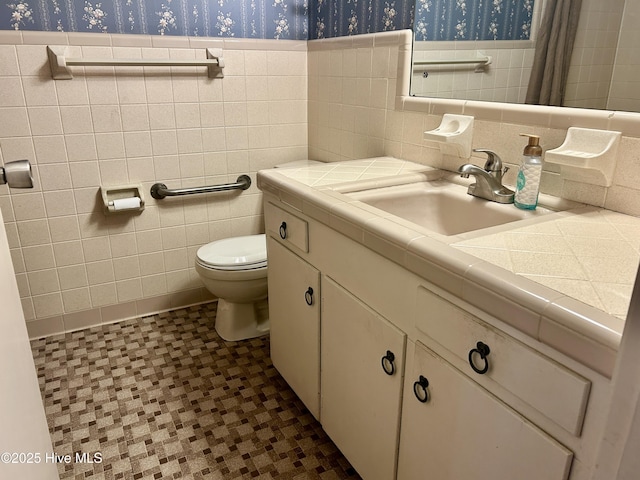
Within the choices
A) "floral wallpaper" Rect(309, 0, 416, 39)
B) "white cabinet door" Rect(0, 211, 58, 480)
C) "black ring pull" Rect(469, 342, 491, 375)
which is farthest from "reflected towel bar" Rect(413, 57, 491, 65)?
"white cabinet door" Rect(0, 211, 58, 480)

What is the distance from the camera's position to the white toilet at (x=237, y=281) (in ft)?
6.84

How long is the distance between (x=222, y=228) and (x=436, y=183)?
132 centimetres

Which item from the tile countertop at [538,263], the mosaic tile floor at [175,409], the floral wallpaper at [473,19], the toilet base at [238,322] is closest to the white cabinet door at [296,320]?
the mosaic tile floor at [175,409]

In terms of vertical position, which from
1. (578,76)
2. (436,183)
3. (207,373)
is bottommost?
(207,373)

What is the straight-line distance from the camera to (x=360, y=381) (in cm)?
133

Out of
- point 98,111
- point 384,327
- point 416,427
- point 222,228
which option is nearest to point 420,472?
point 416,427

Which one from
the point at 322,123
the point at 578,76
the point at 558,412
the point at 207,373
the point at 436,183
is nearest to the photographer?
the point at 558,412

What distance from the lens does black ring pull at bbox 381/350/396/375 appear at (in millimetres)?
1171

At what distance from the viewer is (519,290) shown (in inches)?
31.1

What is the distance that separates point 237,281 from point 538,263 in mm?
1419

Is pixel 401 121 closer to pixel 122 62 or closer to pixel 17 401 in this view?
pixel 122 62

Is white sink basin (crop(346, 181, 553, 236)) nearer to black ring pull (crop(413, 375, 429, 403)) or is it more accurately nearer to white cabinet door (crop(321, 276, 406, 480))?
white cabinet door (crop(321, 276, 406, 480))

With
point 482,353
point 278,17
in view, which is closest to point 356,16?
point 278,17

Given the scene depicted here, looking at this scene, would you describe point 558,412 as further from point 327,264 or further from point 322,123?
point 322,123
